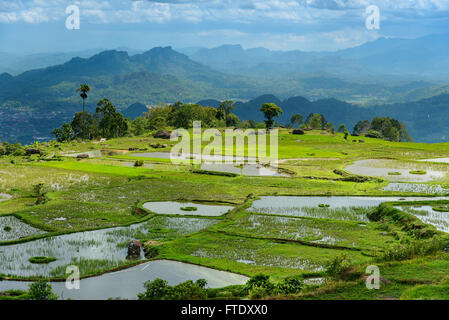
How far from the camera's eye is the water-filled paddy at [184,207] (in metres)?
28.8

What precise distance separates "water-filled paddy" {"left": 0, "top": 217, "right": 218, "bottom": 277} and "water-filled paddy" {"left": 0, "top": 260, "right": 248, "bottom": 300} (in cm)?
112

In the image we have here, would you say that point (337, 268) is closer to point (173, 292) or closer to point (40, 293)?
point (173, 292)

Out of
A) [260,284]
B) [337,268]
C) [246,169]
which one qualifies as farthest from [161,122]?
[260,284]

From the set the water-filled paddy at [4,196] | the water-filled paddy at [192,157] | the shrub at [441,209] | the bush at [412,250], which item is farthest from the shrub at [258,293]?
the water-filled paddy at [192,157]

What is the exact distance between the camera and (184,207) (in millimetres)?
30391

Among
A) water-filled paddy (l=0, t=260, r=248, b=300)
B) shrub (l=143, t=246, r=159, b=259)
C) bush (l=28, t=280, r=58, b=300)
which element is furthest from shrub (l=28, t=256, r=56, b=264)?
bush (l=28, t=280, r=58, b=300)

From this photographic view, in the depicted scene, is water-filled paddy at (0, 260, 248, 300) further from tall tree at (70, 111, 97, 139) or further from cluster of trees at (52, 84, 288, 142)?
tall tree at (70, 111, 97, 139)

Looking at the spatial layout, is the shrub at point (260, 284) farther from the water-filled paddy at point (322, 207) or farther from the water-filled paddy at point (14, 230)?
the water-filled paddy at point (14, 230)

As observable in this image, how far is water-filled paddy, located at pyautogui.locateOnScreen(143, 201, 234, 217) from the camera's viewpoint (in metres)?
28.8

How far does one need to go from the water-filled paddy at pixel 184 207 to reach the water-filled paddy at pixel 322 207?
2.20 m
